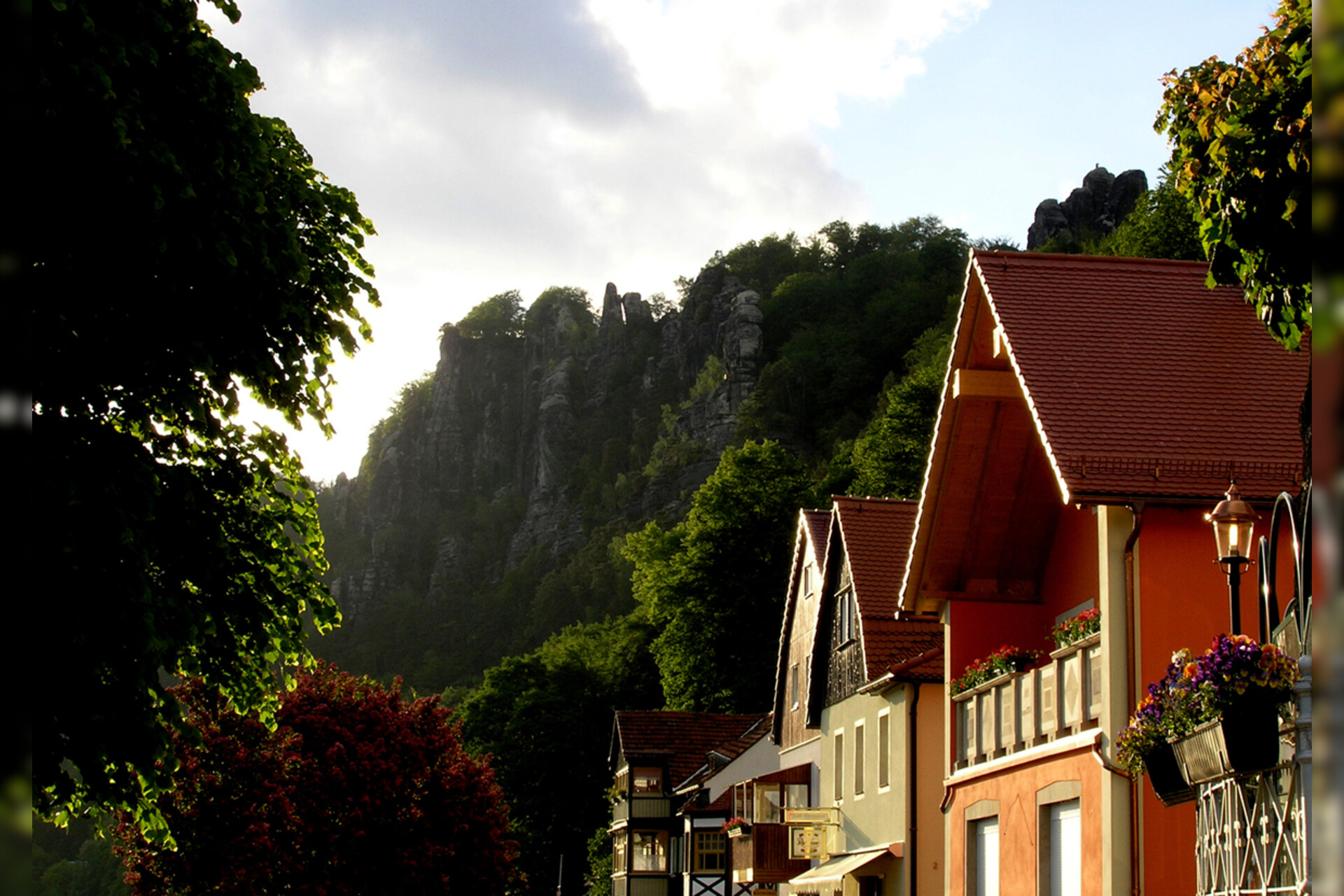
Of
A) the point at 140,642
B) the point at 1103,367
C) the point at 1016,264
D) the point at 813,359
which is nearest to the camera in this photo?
the point at 140,642

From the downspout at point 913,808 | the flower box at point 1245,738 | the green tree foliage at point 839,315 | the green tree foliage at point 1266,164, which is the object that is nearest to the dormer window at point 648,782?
the downspout at point 913,808

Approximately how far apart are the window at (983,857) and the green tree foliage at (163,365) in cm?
909

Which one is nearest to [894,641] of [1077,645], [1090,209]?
[1077,645]

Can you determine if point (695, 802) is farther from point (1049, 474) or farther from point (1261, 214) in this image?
point (1261, 214)

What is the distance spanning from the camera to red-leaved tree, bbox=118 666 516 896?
87.0 ft

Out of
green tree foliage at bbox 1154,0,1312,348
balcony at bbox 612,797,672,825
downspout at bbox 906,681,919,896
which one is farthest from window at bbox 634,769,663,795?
green tree foliage at bbox 1154,0,1312,348

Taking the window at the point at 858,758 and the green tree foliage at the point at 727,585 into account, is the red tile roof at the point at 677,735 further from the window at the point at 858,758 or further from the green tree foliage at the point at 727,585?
the window at the point at 858,758

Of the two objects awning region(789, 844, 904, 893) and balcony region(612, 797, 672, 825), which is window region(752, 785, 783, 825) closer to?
awning region(789, 844, 904, 893)

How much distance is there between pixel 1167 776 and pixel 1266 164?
4.13 meters

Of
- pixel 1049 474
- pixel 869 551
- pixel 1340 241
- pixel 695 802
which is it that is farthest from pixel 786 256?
pixel 1340 241

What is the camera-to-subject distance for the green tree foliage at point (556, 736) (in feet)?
213

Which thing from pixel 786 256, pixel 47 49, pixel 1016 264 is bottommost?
pixel 47 49

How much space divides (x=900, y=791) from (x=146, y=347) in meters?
17.5

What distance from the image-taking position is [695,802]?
160ft
